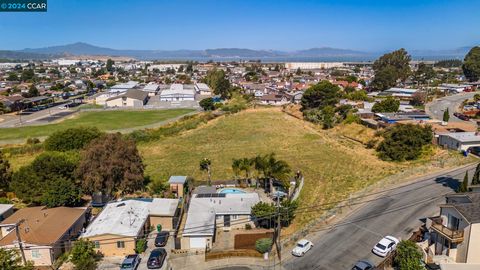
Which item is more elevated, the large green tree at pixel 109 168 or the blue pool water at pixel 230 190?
the large green tree at pixel 109 168

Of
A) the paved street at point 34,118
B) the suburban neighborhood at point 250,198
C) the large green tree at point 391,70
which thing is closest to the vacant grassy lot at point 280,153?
the suburban neighborhood at point 250,198

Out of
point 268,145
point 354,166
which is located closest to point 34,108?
point 268,145

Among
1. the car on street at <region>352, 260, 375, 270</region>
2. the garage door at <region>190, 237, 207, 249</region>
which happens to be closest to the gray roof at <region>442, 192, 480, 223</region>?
the car on street at <region>352, 260, 375, 270</region>

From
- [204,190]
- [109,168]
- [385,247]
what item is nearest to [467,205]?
[385,247]

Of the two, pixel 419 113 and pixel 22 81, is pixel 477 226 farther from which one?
pixel 22 81

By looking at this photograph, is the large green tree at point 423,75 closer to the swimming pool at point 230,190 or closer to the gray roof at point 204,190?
the swimming pool at point 230,190

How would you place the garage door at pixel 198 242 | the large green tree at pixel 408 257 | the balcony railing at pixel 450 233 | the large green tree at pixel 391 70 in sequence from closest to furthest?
the large green tree at pixel 408 257 → the balcony railing at pixel 450 233 → the garage door at pixel 198 242 → the large green tree at pixel 391 70

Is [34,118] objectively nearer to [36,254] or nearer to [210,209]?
[36,254]
